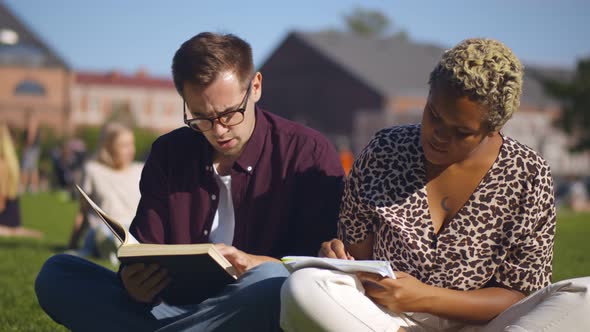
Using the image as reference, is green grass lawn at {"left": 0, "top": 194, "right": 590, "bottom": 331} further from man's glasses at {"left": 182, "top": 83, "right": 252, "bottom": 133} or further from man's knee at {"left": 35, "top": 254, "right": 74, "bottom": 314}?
man's glasses at {"left": 182, "top": 83, "right": 252, "bottom": 133}

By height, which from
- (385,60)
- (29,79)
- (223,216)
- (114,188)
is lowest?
(29,79)

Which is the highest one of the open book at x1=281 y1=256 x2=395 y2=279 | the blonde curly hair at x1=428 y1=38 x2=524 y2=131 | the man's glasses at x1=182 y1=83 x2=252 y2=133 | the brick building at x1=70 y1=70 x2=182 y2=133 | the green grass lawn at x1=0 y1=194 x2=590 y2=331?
the blonde curly hair at x1=428 y1=38 x2=524 y2=131

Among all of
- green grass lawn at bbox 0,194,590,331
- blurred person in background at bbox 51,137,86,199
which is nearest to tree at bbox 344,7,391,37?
blurred person in background at bbox 51,137,86,199

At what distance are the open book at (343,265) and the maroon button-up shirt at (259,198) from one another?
61 cm

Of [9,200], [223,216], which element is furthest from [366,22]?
[223,216]

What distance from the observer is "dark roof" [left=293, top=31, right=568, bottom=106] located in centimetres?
5528

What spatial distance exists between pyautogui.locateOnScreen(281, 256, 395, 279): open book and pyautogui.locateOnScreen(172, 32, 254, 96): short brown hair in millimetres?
883

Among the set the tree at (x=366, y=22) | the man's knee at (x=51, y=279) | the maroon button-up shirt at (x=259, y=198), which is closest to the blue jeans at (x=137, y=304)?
the man's knee at (x=51, y=279)

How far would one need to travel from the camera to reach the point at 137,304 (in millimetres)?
3475

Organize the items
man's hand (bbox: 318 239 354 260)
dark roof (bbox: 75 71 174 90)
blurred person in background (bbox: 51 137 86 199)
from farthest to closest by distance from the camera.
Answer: dark roof (bbox: 75 71 174 90) → blurred person in background (bbox: 51 137 86 199) → man's hand (bbox: 318 239 354 260)

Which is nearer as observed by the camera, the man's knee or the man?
the man

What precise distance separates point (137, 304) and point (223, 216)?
1.72 feet

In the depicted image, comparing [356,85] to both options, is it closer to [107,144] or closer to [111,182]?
[107,144]

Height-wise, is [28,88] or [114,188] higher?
[114,188]
